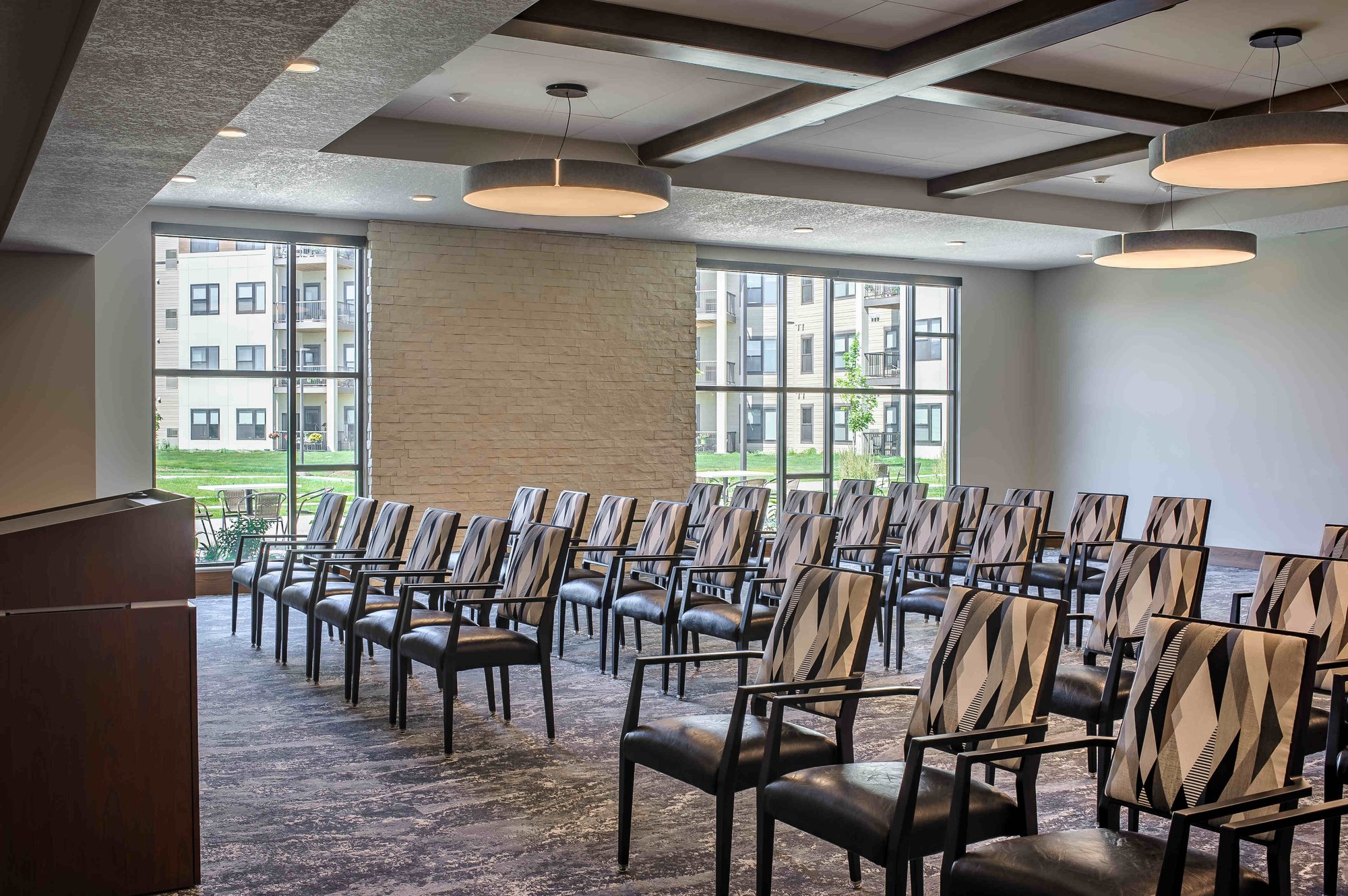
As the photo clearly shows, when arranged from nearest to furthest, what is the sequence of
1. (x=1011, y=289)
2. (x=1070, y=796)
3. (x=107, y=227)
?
(x=1070, y=796) < (x=107, y=227) < (x=1011, y=289)

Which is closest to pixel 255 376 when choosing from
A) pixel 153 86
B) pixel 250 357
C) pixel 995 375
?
pixel 250 357

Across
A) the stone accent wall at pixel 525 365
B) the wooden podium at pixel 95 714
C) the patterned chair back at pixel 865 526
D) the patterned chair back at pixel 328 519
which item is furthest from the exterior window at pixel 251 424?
the wooden podium at pixel 95 714

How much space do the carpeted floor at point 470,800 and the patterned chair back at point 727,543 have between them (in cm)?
53

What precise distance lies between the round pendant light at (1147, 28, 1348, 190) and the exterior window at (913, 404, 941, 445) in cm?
660

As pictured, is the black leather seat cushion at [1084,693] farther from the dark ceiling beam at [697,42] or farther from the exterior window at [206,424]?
the exterior window at [206,424]

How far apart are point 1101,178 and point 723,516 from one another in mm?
5234

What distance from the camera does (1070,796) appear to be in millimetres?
4117

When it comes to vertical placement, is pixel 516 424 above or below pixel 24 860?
above

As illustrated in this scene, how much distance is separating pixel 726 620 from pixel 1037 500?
361 cm

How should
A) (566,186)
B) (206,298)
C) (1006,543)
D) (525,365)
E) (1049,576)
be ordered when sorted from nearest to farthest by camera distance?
(566,186) → (1006,543) → (1049,576) → (206,298) → (525,365)

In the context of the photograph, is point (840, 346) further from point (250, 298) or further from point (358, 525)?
point (358, 525)

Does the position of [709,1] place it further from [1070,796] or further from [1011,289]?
[1011,289]

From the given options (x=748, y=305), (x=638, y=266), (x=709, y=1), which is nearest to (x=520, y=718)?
(x=709, y=1)

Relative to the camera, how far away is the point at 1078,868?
2.32 m
